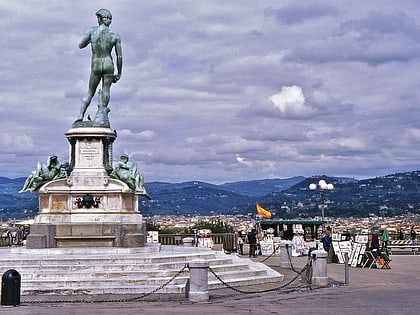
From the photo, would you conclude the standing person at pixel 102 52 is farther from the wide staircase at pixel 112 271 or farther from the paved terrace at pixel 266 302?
the paved terrace at pixel 266 302

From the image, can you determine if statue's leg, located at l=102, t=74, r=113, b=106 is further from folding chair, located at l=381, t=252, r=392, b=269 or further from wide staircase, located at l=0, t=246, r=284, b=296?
folding chair, located at l=381, t=252, r=392, b=269

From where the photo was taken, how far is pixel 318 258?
21.3 metres

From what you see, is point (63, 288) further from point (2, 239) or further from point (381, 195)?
point (381, 195)

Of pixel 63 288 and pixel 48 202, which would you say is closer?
pixel 63 288

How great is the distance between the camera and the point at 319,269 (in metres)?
21.3

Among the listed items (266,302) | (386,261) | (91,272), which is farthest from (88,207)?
(386,261)

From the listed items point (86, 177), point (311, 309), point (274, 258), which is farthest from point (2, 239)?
point (311, 309)

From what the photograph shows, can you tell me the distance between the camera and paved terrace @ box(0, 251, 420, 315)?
1586 cm

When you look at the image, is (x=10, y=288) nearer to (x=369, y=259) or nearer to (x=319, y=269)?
(x=319, y=269)

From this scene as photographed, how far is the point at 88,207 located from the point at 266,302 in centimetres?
792

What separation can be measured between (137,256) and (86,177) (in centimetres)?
383

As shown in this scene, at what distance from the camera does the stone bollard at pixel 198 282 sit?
17.5 meters

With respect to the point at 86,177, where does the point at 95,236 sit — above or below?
below

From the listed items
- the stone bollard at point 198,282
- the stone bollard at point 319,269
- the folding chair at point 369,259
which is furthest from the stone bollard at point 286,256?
the stone bollard at point 198,282
